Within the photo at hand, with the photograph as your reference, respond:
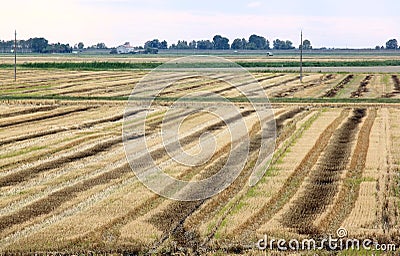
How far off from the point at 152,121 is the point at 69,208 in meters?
14.8

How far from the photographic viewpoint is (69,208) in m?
14.2

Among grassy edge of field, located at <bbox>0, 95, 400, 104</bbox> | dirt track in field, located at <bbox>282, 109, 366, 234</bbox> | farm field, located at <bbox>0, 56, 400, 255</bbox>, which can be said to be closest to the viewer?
farm field, located at <bbox>0, 56, 400, 255</bbox>

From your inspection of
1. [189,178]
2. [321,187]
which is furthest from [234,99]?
[321,187]

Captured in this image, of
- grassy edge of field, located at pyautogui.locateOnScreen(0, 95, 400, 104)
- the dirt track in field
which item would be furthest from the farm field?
grassy edge of field, located at pyautogui.locateOnScreen(0, 95, 400, 104)

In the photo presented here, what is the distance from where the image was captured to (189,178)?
17297mm

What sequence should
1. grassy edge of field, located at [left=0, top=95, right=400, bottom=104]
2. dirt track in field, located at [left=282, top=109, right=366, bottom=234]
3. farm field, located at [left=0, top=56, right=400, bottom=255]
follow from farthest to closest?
grassy edge of field, located at [left=0, top=95, right=400, bottom=104], dirt track in field, located at [left=282, top=109, right=366, bottom=234], farm field, located at [left=0, top=56, right=400, bottom=255]

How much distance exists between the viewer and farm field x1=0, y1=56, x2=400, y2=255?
40.4 feet

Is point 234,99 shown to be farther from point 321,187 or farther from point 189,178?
point 321,187

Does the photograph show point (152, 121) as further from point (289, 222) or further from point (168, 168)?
point (289, 222)

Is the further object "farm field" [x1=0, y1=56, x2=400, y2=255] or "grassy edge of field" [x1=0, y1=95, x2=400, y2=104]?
"grassy edge of field" [x1=0, y1=95, x2=400, y2=104]

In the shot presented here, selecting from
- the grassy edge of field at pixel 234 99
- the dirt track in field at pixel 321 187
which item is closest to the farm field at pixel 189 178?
the dirt track in field at pixel 321 187

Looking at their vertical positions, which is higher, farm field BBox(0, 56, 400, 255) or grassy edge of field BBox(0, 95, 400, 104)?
grassy edge of field BBox(0, 95, 400, 104)

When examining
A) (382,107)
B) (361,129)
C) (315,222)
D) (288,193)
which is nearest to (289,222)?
(315,222)

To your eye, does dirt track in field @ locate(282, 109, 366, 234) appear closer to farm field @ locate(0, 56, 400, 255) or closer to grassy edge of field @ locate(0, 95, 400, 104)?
farm field @ locate(0, 56, 400, 255)
